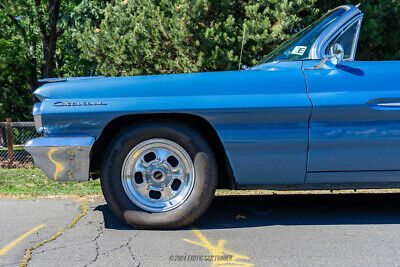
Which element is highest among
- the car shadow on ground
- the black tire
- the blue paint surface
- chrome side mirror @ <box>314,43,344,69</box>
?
chrome side mirror @ <box>314,43,344,69</box>

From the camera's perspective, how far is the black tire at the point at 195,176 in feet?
9.87

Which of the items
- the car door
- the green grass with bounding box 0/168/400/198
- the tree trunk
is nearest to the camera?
the car door

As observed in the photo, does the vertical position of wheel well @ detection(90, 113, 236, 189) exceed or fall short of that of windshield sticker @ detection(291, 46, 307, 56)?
it falls short

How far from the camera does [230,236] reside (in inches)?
113

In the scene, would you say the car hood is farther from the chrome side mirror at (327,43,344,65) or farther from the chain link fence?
the chain link fence

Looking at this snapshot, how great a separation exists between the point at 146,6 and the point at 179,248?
6.92 meters

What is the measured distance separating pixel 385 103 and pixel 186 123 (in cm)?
148

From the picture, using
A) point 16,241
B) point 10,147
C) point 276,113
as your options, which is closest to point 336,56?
point 276,113

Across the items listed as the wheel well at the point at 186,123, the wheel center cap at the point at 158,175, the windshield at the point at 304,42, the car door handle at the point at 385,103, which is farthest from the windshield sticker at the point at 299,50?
the wheel center cap at the point at 158,175

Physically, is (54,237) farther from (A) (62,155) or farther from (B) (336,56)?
(B) (336,56)

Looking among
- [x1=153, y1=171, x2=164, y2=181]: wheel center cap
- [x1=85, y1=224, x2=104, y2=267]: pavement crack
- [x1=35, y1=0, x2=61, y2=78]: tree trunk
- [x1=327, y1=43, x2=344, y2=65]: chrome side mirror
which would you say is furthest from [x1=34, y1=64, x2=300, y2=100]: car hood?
[x1=35, y1=0, x2=61, y2=78]: tree trunk

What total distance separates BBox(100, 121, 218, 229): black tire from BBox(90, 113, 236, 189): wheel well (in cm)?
10

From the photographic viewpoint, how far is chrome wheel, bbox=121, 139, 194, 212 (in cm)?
304

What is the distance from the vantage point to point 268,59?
373 cm
